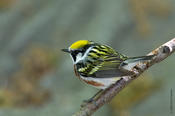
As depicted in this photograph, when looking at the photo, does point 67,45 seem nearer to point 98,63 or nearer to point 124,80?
point 98,63

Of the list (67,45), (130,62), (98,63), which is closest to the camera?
(130,62)

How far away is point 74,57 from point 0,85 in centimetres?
316

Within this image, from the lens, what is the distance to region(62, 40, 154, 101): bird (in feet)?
11.1

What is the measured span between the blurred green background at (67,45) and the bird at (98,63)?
4.77 ft

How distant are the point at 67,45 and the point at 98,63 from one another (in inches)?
116

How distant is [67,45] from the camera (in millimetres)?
6457

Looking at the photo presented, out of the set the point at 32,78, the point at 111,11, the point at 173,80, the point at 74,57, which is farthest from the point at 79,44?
the point at 111,11

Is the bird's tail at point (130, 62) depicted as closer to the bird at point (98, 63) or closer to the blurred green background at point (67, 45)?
the bird at point (98, 63)

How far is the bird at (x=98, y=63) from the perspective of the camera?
337 cm

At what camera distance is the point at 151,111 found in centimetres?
480

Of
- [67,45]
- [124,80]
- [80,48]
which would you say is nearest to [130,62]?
[124,80]

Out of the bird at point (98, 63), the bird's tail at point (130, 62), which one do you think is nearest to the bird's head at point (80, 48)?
the bird at point (98, 63)

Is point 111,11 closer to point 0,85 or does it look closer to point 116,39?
point 116,39

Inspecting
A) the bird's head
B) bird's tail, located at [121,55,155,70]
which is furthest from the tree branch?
the bird's head
